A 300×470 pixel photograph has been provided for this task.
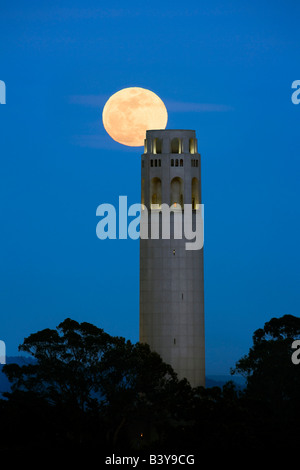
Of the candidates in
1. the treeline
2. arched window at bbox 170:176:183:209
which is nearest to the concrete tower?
arched window at bbox 170:176:183:209

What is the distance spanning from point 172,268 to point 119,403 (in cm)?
2073

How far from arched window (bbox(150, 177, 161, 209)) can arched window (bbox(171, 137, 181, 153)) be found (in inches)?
160

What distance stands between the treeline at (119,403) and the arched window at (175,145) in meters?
24.7

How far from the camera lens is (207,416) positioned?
93062 mm

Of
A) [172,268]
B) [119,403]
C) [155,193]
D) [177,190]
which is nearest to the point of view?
[119,403]

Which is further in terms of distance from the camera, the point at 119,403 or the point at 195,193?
the point at 195,193

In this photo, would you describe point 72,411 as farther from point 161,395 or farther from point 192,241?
point 192,241

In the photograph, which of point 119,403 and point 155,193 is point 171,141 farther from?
point 119,403

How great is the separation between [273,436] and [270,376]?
1451 centimetres

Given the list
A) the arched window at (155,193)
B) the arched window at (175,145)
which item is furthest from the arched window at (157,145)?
the arched window at (155,193)

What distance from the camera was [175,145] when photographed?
118312mm

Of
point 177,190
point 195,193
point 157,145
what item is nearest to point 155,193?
point 177,190

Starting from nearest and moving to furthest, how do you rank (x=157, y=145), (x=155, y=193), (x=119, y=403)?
(x=119, y=403)
(x=155, y=193)
(x=157, y=145)

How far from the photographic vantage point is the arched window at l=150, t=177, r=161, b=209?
4606 inches
